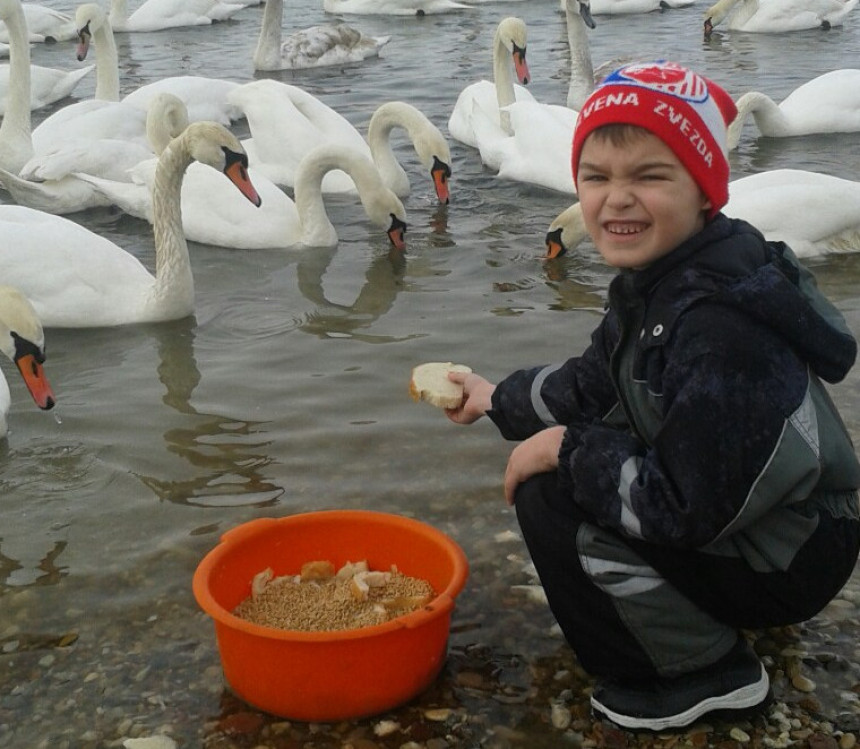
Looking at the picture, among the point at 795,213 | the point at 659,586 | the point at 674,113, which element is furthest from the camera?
the point at 795,213

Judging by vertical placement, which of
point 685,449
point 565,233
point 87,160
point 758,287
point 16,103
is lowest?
point 565,233

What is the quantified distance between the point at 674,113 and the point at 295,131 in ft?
23.6

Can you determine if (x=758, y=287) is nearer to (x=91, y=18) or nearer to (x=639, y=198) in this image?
(x=639, y=198)

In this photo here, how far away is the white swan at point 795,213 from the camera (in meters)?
7.58

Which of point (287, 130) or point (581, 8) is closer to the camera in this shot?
point (287, 130)

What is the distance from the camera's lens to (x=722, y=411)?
2.79 m

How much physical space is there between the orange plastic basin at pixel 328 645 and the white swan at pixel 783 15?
1464cm

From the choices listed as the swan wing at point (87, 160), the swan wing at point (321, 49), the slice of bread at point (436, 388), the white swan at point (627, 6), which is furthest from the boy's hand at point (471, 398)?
the white swan at point (627, 6)

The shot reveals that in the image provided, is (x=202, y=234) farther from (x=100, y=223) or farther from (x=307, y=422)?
(x=307, y=422)

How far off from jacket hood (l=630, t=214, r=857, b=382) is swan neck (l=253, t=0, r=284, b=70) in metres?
13.1

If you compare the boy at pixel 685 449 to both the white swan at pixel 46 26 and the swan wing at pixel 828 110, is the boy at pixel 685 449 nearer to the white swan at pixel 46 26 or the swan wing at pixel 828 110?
the swan wing at pixel 828 110

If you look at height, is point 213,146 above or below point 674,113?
below

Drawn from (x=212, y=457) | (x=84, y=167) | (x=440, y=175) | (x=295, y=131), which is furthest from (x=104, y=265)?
(x=295, y=131)

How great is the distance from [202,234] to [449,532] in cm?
458
